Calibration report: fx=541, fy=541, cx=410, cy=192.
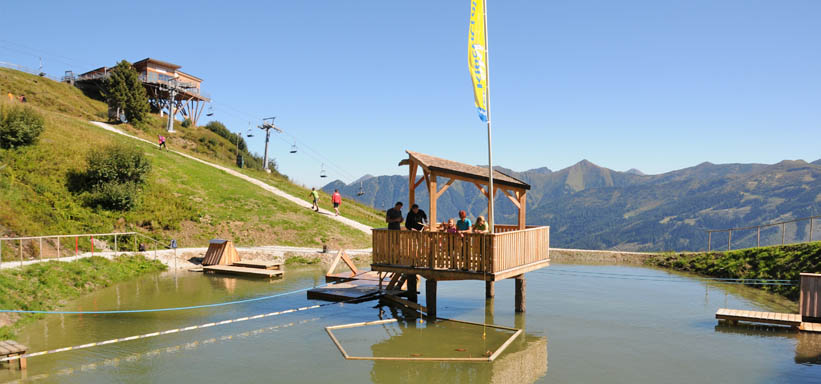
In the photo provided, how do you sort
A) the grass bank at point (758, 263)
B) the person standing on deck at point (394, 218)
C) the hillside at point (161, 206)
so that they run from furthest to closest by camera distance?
the hillside at point (161, 206), the grass bank at point (758, 263), the person standing on deck at point (394, 218)

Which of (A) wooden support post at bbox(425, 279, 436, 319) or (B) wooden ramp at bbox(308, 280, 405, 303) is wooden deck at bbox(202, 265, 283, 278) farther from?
(A) wooden support post at bbox(425, 279, 436, 319)

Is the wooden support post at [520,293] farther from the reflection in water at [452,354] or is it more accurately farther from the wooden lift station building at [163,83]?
the wooden lift station building at [163,83]

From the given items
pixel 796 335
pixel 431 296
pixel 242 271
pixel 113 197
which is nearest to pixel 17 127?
pixel 113 197

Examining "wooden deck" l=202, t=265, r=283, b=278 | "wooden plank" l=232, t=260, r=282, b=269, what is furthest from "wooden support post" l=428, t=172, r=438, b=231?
"wooden plank" l=232, t=260, r=282, b=269

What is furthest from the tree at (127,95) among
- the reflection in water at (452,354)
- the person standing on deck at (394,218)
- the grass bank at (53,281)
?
the reflection in water at (452,354)

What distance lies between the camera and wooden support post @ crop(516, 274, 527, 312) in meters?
17.4

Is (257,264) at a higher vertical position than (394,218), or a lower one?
lower

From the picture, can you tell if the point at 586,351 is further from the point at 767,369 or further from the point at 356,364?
the point at 356,364

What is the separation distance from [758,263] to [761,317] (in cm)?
1103

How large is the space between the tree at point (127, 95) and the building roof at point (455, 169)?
164ft

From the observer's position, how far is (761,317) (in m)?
15.7

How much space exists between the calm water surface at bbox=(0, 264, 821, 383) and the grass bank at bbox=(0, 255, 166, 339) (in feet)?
1.87

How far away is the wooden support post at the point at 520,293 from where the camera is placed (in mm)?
17422

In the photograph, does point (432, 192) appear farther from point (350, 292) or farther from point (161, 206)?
point (161, 206)
